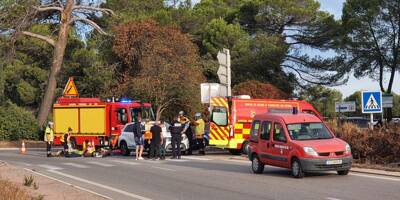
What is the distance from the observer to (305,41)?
172 feet

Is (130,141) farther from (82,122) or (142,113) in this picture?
(82,122)

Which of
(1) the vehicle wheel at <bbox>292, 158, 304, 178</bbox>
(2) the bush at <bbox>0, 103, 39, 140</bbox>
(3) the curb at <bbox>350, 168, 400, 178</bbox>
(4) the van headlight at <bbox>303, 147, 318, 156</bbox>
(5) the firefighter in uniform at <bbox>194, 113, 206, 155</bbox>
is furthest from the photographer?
(2) the bush at <bbox>0, 103, 39, 140</bbox>

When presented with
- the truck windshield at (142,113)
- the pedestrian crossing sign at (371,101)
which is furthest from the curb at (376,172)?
the truck windshield at (142,113)

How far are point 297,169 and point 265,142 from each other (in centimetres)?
179

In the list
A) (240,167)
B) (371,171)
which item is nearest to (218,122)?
(240,167)

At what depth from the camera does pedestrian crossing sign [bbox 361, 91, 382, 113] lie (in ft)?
64.4

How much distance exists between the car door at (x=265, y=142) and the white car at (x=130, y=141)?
10410mm

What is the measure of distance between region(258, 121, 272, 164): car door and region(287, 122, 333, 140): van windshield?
86cm

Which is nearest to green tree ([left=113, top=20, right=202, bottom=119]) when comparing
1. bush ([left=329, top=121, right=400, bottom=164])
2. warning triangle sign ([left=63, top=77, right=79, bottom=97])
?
warning triangle sign ([left=63, top=77, right=79, bottom=97])

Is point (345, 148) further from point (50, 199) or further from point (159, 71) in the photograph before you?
point (159, 71)

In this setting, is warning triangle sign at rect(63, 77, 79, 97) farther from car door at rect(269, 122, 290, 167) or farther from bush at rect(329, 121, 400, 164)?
car door at rect(269, 122, 290, 167)

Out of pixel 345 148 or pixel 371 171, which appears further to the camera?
pixel 371 171

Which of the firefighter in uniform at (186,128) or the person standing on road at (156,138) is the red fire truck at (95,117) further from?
the person standing on road at (156,138)

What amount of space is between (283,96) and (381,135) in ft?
74.3
